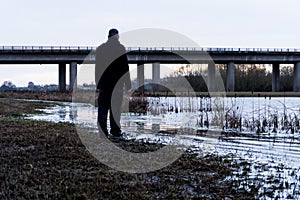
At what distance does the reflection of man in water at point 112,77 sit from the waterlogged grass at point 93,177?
237cm

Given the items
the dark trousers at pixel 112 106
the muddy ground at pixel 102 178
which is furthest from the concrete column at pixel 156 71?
the muddy ground at pixel 102 178

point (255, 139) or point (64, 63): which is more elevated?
point (64, 63)

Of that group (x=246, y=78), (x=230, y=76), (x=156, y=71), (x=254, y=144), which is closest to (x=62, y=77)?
(x=156, y=71)

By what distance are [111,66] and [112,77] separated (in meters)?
0.27

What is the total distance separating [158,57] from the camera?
70.0m

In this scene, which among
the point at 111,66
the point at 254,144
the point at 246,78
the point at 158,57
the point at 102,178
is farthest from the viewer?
the point at 246,78

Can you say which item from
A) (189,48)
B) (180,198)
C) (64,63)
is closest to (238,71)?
(189,48)

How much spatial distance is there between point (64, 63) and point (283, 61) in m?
34.5

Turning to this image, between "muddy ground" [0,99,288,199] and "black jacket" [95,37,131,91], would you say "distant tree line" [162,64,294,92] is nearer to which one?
"black jacket" [95,37,131,91]

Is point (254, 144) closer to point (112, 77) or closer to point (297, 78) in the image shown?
point (112, 77)

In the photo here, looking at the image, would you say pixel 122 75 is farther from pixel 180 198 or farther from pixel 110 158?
pixel 180 198

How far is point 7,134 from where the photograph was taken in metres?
11.0

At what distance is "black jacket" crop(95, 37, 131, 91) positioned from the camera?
10859 millimetres

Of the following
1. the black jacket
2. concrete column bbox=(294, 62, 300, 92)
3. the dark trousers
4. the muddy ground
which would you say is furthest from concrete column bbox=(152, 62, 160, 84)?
the muddy ground
